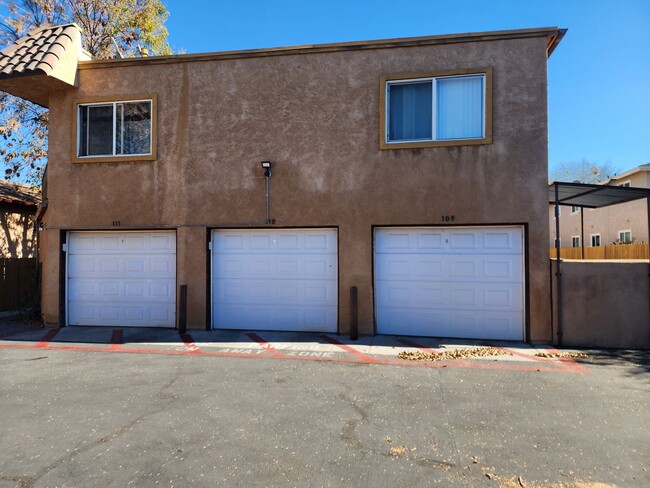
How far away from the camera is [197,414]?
4777mm

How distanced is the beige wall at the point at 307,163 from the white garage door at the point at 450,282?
0.31 metres

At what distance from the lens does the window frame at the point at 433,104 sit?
862cm

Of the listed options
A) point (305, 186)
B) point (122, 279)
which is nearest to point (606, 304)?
point (305, 186)

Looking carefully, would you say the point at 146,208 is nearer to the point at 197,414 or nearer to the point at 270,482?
the point at 197,414

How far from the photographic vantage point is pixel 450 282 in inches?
348

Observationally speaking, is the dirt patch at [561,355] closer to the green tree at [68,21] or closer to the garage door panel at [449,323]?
the garage door panel at [449,323]

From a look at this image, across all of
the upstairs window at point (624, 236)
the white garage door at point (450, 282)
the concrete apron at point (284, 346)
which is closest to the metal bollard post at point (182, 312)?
the concrete apron at point (284, 346)

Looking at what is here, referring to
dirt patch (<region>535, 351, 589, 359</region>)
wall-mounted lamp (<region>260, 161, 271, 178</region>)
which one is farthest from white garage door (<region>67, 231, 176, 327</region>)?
dirt patch (<region>535, 351, 589, 359</region>)

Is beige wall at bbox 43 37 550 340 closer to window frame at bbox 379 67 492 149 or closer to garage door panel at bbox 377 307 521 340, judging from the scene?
window frame at bbox 379 67 492 149

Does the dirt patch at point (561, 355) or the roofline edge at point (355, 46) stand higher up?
the roofline edge at point (355, 46)

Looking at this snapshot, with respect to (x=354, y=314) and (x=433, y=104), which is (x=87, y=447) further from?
(x=433, y=104)

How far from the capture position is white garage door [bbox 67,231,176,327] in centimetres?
989

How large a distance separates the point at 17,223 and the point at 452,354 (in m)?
15.2

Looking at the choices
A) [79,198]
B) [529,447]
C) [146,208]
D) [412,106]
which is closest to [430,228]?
[412,106]
